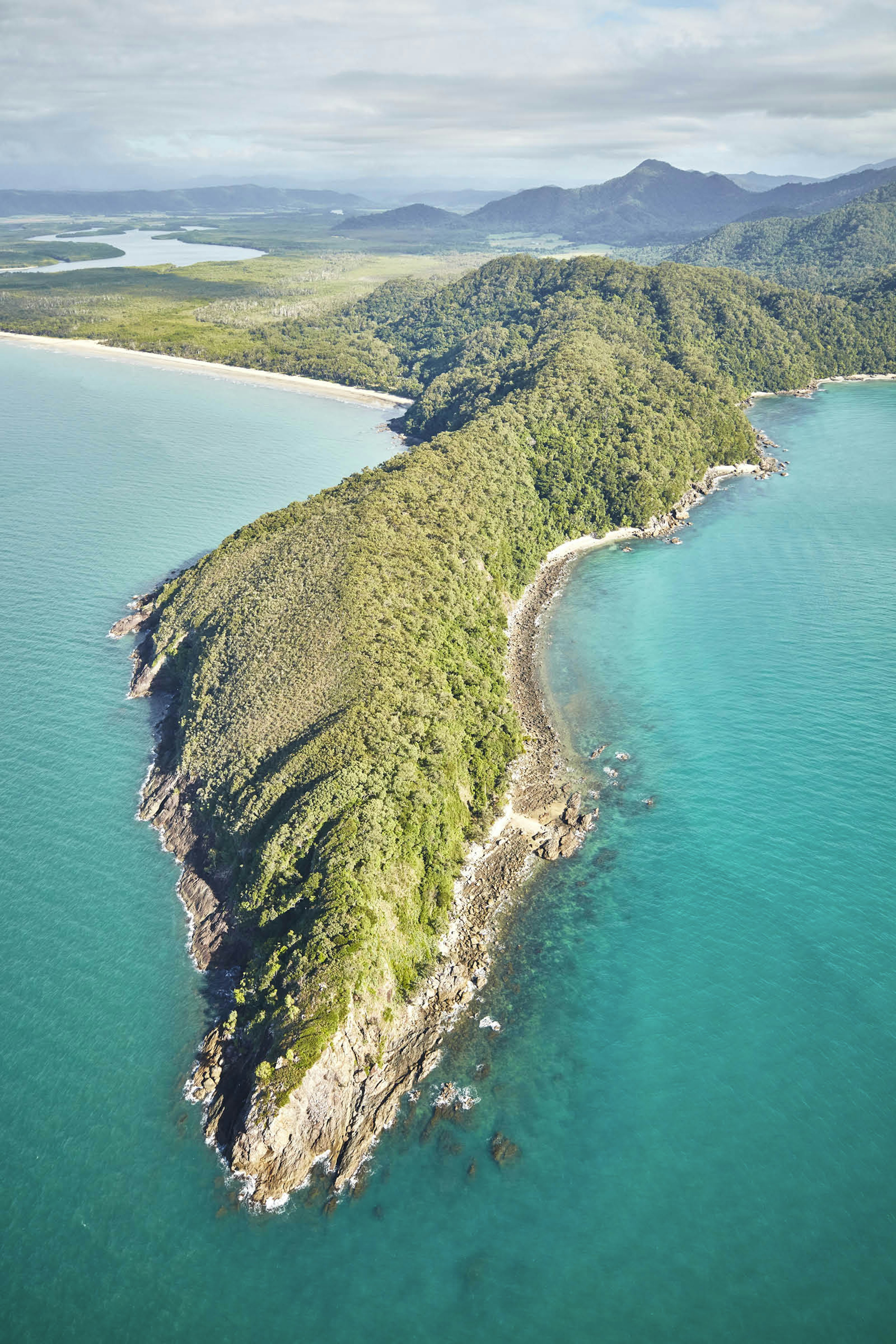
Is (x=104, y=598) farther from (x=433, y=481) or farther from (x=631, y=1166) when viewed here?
(x=631, y=1166)

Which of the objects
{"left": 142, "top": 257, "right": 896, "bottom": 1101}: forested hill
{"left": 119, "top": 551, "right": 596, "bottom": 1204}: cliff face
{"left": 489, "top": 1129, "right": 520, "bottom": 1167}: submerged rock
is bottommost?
{"left": 489, "top": 1129, "right": 520, "bottom": 1167}: submerged rock

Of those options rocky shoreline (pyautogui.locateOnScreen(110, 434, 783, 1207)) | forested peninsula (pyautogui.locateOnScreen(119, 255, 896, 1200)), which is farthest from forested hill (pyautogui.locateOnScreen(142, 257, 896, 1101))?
rocky shoreline (pyautogui.locateOnScreen(110, 434, 783, 1207))

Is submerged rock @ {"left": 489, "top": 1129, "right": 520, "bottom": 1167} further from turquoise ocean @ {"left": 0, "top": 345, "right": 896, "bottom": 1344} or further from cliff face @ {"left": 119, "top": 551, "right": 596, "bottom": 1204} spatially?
cliff face @ {"left": 119, "top": 551, "right": 596, "bottom": 1204}

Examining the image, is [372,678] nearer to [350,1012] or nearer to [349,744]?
[349,744]

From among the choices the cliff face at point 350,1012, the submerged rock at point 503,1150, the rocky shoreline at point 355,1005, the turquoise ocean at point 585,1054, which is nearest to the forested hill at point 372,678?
→ the cliff face at point 350,1012

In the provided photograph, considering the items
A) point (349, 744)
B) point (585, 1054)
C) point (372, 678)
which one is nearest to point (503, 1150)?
point (585, 1054)

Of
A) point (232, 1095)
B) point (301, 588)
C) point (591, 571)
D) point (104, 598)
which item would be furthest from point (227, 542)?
point (232, 1095)
